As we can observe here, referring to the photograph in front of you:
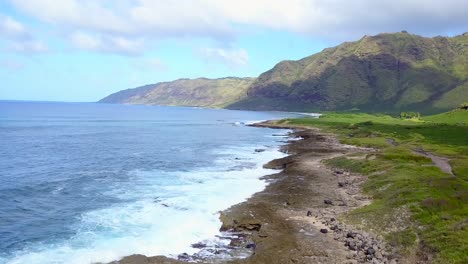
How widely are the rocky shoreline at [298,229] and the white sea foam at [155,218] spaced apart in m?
2.00

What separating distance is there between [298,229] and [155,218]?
1450 centimetres

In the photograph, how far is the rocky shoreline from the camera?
29.1 metres

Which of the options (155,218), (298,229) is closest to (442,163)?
(298,229)

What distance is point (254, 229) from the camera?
3656 cm

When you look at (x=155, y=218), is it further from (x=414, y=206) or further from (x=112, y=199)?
(x=414, y=206)

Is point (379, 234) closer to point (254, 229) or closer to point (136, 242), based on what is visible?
point (254, 229)

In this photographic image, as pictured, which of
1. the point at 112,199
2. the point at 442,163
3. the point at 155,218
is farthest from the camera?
the point at 442,163

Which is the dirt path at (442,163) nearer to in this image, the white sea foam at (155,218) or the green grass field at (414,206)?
the green grass field at (414,206)

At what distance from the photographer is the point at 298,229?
3544 centimetres

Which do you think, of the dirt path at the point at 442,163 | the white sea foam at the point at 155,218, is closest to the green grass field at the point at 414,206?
the dirt path at the point at 442,163

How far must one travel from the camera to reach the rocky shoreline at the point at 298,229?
29078mm

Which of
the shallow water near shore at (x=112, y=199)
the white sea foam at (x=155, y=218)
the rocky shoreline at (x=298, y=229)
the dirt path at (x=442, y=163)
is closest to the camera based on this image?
the rocky shoreline at (x=298, y=229)

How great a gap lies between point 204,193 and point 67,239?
66.5ft

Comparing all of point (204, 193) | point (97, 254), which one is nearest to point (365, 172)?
point (204, 193)
